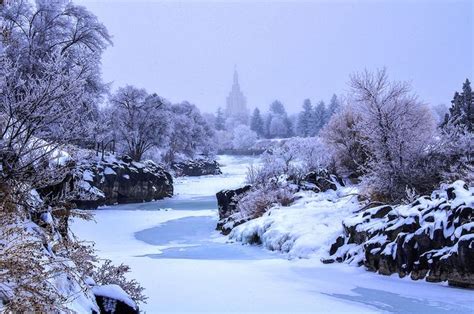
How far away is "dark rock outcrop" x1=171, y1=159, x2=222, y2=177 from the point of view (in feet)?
174

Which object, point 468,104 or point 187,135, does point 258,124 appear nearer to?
point 187,135

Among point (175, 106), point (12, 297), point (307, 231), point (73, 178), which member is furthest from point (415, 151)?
point (175, 106)

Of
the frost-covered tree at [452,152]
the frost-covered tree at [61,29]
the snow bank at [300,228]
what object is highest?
the frost-covered tree at [61,29]

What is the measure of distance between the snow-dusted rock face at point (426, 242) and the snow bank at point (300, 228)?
115 cm

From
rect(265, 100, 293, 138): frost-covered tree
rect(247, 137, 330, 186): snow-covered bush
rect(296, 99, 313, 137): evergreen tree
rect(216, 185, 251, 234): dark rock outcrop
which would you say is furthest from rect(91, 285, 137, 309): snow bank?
rect(265, 100, 293, 138): frost-covered tree

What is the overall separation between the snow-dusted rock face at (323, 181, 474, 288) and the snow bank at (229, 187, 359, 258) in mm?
1146

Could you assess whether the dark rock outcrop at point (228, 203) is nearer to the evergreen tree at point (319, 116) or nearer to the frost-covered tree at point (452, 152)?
the frost-covered tree at point (452, 152)

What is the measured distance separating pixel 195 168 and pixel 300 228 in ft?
139

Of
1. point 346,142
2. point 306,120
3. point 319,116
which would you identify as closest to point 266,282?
point 346,142

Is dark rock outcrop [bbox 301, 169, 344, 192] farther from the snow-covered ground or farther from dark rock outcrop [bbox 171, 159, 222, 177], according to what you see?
dark rock outcrop [bbox 171, 159, 222, 177]

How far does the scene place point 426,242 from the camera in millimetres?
7855

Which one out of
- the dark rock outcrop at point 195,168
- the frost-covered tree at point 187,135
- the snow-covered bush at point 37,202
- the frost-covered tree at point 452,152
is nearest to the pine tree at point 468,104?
the frost-covered tree at point 452,152

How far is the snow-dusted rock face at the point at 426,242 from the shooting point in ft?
23.2

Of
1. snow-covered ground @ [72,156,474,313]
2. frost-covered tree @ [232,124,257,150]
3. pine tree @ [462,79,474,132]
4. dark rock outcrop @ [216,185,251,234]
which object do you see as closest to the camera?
snow-covered ground @ [72,156,474,313]
